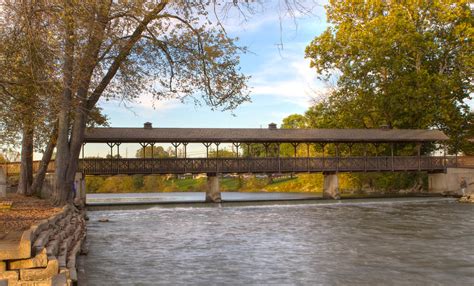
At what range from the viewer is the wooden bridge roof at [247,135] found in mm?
28141

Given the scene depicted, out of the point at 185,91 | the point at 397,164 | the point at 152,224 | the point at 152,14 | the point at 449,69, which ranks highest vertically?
the point at 449,69

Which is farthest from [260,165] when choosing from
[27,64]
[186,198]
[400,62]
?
[27,64]

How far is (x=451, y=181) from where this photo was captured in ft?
114

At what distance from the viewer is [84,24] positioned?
998 cm

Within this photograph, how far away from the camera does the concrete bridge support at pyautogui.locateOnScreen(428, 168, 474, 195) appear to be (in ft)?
112

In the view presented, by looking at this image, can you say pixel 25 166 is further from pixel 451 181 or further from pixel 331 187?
pixel 451 181

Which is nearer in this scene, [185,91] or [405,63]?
[185,91]

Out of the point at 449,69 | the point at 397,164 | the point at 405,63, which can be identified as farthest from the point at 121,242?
the point at 449,69

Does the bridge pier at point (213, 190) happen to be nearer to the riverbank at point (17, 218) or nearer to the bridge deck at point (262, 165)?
the bridge deck at point (262, 165)

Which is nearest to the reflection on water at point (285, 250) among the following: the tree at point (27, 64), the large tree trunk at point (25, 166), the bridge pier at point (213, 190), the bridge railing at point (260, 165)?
the large tree trunk at point (25, 166)

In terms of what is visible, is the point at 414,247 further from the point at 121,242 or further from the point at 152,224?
the point at 152,224

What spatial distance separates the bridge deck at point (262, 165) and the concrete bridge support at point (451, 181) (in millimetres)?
608

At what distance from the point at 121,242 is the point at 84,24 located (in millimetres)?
6485

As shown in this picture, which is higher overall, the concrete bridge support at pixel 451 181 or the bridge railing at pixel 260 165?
the bridge railing at pixel 260 165
